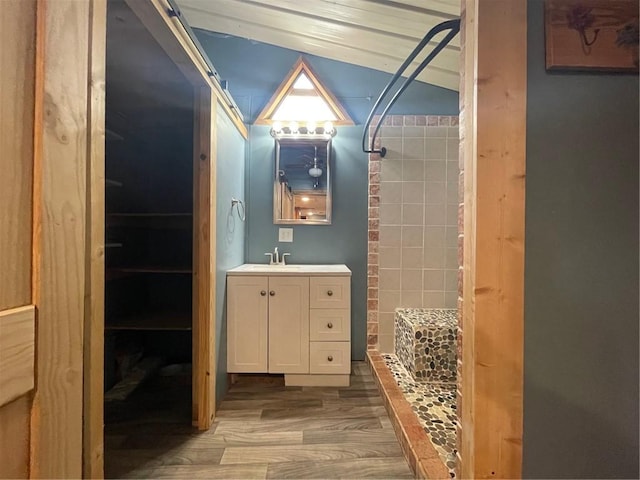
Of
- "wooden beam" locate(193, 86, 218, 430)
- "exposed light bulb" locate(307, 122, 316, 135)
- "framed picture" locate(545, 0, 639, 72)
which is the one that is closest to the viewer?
"framed picture" locate(545, 0, 639, 72)

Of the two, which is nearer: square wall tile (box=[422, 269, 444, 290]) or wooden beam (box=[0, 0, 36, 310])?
wooden beam (box=[0, 0, 36, 310])

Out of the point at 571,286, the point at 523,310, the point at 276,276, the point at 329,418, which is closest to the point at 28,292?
the point at 523,310

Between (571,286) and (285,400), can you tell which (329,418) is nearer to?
(285,400)

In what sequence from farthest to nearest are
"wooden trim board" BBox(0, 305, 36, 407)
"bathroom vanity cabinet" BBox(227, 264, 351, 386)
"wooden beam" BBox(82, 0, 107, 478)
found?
"bathroom vanity cabinet" BBox(227, 264, 351, 386) → "wooden beam" BBox(82, 0, 107, 478) → "wooden trim board" BBox(0, 305, 36, 407)

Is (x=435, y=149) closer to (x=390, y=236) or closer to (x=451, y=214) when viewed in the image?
(x=451, y=214)

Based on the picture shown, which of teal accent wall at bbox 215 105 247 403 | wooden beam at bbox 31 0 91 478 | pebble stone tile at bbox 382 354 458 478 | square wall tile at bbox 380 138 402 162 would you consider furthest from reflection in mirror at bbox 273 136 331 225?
wooden beam at bbox 31 0 91 478

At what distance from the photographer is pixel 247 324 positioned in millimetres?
2043

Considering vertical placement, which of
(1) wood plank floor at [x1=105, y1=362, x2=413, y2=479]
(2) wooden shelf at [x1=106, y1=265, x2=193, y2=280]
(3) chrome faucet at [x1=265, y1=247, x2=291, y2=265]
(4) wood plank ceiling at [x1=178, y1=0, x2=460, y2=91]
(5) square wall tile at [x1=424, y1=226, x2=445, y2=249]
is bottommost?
(1) wood plank floor at [x1=105, y1=362, x2=413, y2=479]

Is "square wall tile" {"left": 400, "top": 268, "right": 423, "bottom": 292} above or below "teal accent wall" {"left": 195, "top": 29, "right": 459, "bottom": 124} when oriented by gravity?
below

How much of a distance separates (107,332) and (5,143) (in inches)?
76.6

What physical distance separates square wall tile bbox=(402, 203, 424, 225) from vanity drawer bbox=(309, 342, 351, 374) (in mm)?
1197

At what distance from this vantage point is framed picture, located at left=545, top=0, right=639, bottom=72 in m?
0.89

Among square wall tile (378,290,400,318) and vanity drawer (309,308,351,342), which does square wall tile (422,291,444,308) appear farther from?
vanity drawer (309,308,351,342)

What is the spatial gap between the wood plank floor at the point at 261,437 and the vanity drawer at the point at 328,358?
0.48 feet
